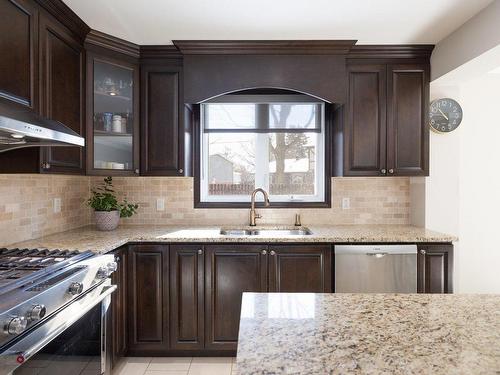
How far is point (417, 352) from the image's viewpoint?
82cm

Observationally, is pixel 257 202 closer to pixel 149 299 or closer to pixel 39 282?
pixel 149 299

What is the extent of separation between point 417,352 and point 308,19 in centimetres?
216

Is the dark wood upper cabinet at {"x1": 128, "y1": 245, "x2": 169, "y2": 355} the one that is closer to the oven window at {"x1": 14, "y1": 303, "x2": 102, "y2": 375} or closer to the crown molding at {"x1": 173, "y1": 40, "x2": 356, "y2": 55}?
the oven window at {"x1": 14, "y1": 303, "x2": 102, "y2": 375}

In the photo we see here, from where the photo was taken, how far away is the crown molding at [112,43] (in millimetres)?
2512

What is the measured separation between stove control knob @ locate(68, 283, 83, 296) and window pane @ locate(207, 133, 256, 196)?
5.72 feet

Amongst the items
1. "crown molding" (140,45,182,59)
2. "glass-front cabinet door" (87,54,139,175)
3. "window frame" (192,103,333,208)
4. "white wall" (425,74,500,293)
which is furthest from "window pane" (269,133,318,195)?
"white wall" (425,74,500,293)

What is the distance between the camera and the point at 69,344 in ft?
5.22

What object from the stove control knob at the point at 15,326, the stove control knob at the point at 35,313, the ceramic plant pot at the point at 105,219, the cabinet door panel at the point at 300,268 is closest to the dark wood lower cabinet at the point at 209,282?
the cabinet door panel at the point at 300,268

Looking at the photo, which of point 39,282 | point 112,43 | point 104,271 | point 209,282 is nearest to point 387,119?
point 209,282

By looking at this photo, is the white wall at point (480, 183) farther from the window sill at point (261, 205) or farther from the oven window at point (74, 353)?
the oven window at point (74, 353)

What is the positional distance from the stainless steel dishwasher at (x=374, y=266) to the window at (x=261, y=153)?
854 mm

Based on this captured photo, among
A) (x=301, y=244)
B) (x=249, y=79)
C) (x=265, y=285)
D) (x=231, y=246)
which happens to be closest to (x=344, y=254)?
(x=301, y=244)

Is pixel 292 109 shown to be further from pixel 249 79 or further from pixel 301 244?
pixel 301 244

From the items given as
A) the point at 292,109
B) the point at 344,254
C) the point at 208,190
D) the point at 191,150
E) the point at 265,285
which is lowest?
the point at 265,285
